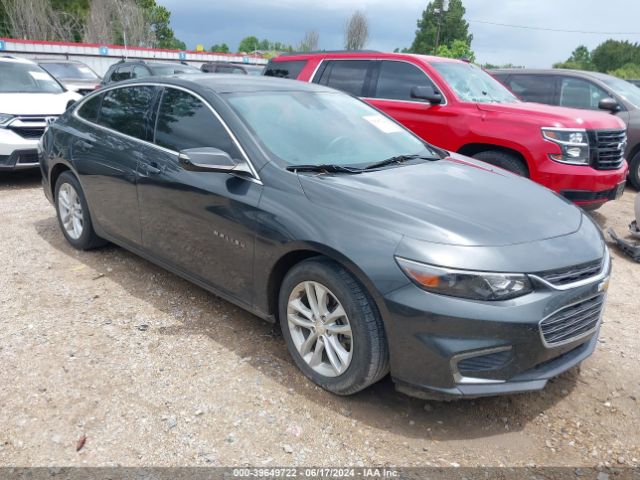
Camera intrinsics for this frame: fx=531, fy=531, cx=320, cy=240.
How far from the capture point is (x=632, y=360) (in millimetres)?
3301

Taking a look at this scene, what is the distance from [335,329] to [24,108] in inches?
258

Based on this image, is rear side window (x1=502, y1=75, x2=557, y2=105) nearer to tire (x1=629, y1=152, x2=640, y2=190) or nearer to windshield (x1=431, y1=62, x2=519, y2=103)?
tire (x1=629, y1=152, x2=640, y2=190)

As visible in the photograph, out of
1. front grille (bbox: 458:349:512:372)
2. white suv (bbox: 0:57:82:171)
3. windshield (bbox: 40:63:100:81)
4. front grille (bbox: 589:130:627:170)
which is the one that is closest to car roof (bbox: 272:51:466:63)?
front grille (bbox: 589:130:627:170)

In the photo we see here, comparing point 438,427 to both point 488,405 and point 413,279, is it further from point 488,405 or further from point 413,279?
point 413,279

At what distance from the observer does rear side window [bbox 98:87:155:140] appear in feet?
12.9

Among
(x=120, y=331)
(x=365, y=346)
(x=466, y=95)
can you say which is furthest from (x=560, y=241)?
(x=466, y=95)

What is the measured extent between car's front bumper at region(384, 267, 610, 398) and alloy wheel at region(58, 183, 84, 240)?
11.1 feet

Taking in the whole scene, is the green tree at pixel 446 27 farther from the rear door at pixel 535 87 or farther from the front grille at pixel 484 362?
the front grille at pixel 484 362

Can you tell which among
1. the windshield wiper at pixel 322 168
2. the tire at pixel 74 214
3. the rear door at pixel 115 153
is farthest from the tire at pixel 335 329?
the tire at pixel 74 214

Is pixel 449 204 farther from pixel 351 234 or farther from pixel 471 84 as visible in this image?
pixel 471 84

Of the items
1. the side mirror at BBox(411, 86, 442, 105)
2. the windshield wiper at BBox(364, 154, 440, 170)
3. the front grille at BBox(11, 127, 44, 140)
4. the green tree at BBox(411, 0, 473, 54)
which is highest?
the green tree at BBox(411, 0, 473, 54)

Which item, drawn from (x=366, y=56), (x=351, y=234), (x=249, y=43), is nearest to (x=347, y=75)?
(x=366, y=56)

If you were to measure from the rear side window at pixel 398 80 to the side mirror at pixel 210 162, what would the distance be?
403 centimetres

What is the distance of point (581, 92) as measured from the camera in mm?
8344
